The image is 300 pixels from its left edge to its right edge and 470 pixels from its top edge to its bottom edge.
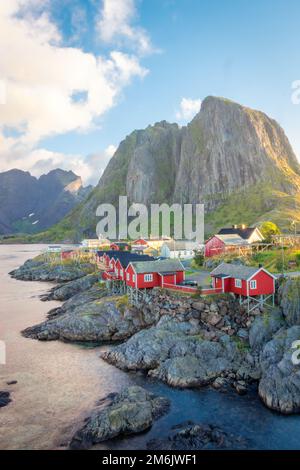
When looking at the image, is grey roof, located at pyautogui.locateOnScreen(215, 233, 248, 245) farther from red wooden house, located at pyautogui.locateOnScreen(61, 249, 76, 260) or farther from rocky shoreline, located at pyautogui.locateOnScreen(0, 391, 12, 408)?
red wooden house, located at pyautogui.locateOnScreen(61, 249, 76, 260)

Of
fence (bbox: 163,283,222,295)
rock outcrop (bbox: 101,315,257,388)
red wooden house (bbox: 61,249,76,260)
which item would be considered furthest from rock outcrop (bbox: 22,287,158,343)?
red wooden house (bbox: 61,249,76,260)

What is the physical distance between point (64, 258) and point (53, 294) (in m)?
42.9

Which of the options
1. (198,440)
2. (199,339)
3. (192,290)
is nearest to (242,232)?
(192,290)

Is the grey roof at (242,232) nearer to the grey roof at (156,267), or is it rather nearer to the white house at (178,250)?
the white house at (178,250)

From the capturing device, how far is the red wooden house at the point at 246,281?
43781 mm

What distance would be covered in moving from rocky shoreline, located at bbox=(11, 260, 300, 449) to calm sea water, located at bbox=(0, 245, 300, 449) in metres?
1.53

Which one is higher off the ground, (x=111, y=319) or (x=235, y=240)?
(x=235, y=240)

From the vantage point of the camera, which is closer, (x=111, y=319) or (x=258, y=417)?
(x=258, y=417)

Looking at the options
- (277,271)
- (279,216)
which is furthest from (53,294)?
(279,216)

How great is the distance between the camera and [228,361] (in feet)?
121

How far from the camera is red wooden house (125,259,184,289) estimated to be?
52.4 metres

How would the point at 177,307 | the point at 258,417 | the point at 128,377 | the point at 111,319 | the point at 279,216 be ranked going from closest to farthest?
the point at 258,417 → the point at 128,377 → the point at 177,307 → the point at 111,319 → the point at 279,216
